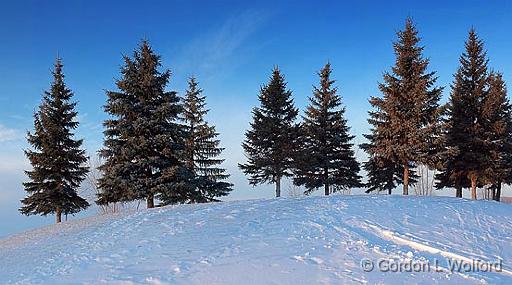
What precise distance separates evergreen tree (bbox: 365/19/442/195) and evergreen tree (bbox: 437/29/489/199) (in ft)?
6.06

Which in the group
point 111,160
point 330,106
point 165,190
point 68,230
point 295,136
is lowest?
point 68,230

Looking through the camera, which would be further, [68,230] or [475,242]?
[68,230]

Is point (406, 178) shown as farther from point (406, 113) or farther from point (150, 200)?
point (150, 200)

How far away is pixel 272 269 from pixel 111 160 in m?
14.0

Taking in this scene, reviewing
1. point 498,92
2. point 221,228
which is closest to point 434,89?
point 498,92

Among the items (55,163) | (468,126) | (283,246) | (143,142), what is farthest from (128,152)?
(468,126)

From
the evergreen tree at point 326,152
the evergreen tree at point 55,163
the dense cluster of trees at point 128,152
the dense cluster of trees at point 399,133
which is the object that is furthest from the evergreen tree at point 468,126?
the evergreen tree at point 55,163

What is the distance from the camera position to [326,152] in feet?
81.4

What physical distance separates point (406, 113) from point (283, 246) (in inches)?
611

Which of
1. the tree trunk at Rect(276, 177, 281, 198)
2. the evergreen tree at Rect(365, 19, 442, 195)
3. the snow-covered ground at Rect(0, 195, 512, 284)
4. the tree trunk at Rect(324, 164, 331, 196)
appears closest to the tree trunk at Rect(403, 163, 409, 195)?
the evergreen tree at Rect(365, 19, 442, 195)

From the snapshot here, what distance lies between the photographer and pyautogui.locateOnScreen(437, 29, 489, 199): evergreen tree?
23.6 metres

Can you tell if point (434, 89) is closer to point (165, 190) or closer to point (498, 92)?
point (498, 92)

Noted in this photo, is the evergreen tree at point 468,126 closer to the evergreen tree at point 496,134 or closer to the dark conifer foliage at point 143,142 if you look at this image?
the evergreen tree at point 496,134

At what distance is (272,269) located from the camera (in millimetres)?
7730
